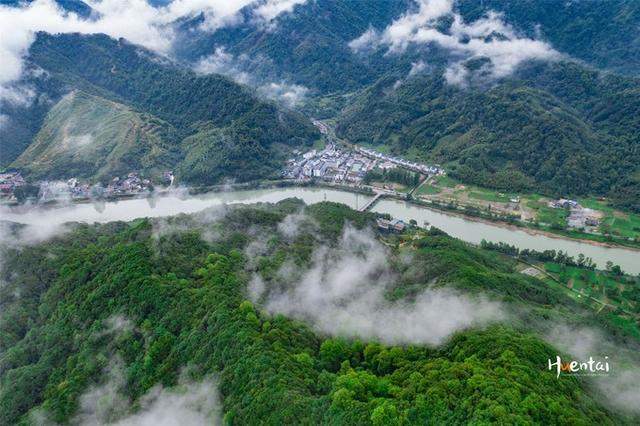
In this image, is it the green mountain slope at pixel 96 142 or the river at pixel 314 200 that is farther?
the green mountain slope at pixel 96 142

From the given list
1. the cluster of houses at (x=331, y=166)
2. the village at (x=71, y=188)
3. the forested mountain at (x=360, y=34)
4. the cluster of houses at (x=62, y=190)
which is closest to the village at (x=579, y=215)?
the cluster of houses at (x=331, y=166)

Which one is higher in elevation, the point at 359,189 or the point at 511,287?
the point at 359,189

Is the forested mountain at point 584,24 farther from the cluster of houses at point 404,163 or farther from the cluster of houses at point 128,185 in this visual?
the cluster of houses at point 128,185

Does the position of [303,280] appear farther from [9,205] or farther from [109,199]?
[9,205]

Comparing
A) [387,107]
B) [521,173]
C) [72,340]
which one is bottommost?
[72,340]

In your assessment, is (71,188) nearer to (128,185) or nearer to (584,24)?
(128,185)

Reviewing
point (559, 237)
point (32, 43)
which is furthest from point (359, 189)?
point (32, 43)
